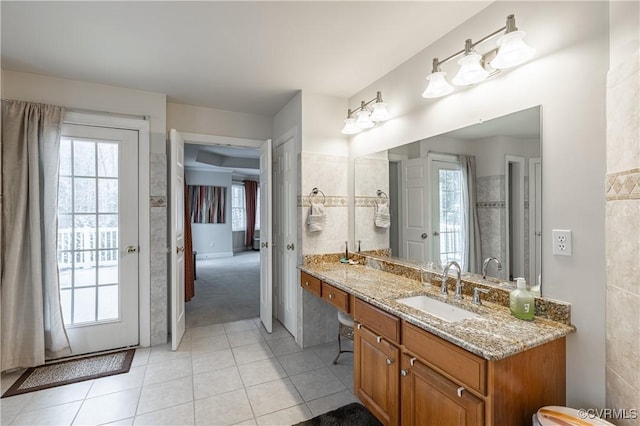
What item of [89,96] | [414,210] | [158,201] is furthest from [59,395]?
[414,210]

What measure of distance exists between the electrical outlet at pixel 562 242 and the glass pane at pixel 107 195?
332cm

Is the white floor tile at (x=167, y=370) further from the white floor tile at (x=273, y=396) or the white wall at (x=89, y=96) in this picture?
the white wall at (x=89, y=96)

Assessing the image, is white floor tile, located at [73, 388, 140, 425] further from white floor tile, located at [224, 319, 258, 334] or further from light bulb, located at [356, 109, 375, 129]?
light bulb, located at [356, 109, 375, 129]

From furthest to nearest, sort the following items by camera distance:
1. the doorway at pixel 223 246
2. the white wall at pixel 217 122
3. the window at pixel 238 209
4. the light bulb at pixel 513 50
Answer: the window at pixel 238 209
the doorway at pixel 223 246
the white wall at pixel 217 122
the light bulb at pixel 513 50

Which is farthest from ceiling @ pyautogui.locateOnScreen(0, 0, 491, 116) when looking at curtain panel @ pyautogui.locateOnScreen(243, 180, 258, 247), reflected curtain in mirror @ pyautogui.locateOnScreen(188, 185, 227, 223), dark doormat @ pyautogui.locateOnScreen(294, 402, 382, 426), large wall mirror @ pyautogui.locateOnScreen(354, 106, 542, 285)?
curtain panel @ pyautogui.locateOnScreen(243, 180, 258, 247)

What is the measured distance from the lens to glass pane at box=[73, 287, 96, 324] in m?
2.61

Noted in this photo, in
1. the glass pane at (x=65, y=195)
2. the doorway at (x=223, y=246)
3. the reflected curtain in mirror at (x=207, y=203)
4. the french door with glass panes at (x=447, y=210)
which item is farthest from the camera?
the reflected curtain in mirror at (x=207, y=203)

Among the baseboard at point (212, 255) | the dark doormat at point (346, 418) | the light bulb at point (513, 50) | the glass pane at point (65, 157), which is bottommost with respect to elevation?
the dark doormat at point (346, 418)

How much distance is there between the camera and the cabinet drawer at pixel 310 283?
244cm

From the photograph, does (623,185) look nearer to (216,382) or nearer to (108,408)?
(216,382)

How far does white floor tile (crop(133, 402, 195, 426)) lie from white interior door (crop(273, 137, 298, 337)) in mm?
1218

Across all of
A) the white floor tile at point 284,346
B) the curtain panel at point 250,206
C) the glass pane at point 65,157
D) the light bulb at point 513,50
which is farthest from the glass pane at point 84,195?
the curtain panel at point 250,206

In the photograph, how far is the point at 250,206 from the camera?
928 cm

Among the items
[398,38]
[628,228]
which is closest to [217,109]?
[398,38]
